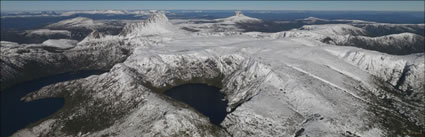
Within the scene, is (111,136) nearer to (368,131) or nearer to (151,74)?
(151,74)

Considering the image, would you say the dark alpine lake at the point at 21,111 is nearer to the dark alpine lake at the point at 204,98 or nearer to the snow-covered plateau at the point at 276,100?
the snow-covered plateau at the point at 276,100

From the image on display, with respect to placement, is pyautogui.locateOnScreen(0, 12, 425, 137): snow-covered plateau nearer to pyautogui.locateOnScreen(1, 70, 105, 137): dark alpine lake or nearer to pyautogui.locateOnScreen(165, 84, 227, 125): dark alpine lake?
pyautogui.locateOnScreen(165, 84, 227, 125): dark alpine lake

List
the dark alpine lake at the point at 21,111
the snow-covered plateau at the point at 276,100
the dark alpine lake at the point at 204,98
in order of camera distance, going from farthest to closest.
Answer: the dark alpine lake at the point at 204,98 < the dark alpine lake at the point at 21,111 < the snow-covered plateau at the point at 276,100

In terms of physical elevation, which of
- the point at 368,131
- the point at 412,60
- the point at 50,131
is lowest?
the point at 50,131

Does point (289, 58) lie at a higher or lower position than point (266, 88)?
higher

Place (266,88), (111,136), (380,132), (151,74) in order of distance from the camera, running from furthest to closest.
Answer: (151,74), (266,88), (111,136), (380,132)

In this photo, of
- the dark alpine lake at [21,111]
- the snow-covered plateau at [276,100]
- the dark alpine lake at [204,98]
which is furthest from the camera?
the dark alpine lake at [204,98]

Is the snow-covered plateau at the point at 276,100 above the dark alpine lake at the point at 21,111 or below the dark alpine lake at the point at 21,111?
above

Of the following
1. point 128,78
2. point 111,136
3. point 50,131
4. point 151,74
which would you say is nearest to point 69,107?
point 50,131

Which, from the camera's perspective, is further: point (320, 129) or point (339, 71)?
point (339, 71)

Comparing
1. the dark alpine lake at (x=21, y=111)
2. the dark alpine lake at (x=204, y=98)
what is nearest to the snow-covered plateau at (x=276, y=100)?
the dark alpine lake at (x=204, y=98)

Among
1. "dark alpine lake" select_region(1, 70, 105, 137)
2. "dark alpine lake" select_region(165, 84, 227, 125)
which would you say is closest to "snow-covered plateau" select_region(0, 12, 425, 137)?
"dark alpine lake" select_region(165, 84, 227, 125)
